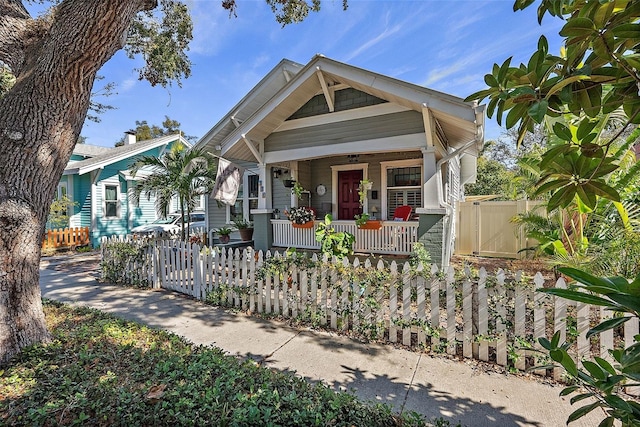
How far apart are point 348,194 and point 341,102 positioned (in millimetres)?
3372

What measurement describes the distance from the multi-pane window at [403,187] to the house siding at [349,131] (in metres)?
2.61

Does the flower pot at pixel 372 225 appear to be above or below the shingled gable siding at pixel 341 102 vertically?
below

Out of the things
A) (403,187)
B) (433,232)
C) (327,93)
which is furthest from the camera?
(403,187)

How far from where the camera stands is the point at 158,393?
222 centimetres

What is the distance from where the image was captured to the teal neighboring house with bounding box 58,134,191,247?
1338 cm

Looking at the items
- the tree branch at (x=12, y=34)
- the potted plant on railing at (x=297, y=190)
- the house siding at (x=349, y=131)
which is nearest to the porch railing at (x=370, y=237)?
the potted plant on railing at (x=297, y=190)

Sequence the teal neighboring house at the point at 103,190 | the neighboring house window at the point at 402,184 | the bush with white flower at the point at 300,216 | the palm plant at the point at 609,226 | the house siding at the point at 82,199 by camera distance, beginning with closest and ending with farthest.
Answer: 1. the palm plant at the point at 609,226
2. the bush with white flower at the point at 300,216
3. the neighboring house window at the point at 402,184
4. the teal neighboring house at the point at 103,190
5. the house siding at the point at 82,199

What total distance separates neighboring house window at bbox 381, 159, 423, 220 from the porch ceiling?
134 cm

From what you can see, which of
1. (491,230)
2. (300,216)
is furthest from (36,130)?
(491,230)

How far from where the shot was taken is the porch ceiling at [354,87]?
19.0 ft

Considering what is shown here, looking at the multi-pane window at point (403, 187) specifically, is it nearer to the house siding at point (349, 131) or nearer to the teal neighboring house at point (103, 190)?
the house siding at point (349, 131)

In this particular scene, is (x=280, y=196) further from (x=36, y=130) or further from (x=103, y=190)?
(x=103, y=190)

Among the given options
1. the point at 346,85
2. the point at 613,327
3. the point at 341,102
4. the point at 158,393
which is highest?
the point at 346,85

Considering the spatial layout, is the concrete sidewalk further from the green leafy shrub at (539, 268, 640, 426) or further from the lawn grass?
the green leafy shrub at (539, 268, 640, 426)
